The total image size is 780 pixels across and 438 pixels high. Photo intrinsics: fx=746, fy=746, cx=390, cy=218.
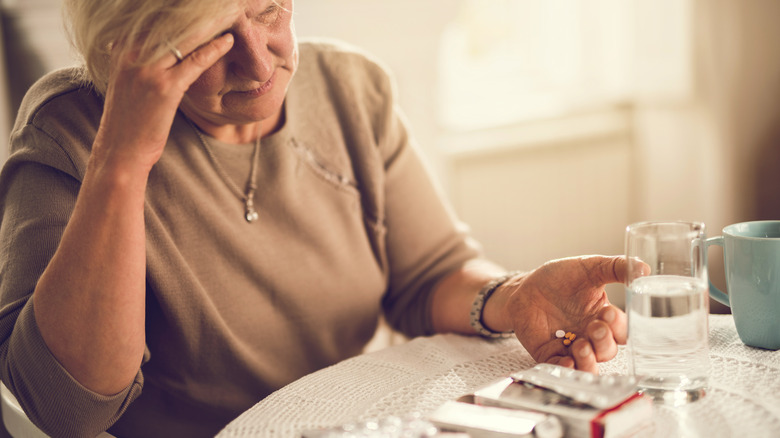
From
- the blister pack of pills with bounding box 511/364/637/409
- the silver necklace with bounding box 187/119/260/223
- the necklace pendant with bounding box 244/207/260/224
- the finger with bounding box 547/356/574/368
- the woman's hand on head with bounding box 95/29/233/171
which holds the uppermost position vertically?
the woman's hand on head with bounding box 95/29/233/171

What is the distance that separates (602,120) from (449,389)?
2.18 metres

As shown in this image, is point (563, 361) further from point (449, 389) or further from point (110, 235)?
point (110, 235)

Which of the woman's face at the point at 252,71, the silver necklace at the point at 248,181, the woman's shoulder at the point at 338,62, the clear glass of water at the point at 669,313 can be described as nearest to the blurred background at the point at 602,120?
the woman's shoulder at the point at 338,62

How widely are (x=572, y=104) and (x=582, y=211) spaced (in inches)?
15.9

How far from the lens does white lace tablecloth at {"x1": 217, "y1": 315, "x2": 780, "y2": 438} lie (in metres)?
0.71

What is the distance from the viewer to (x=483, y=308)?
103cm

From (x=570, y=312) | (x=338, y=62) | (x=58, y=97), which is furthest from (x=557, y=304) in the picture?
(x=58, y=97)

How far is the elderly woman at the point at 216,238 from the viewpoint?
34.3 inches

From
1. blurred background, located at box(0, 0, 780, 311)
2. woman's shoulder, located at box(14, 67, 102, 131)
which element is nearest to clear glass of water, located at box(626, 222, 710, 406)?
woman's shoulder, located at box(14, 67, 102, 131)

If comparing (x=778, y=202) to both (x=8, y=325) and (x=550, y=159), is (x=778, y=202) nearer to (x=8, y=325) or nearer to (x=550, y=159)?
(x=550, y=159)

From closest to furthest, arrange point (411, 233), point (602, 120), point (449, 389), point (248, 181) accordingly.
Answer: point (449, 389), point (248, 181), point (411, 233), point (602, 120)

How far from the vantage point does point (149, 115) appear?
2.85 ft

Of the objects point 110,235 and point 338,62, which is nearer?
point 110,235

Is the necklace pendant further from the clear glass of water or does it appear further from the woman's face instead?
the clear glass of water
